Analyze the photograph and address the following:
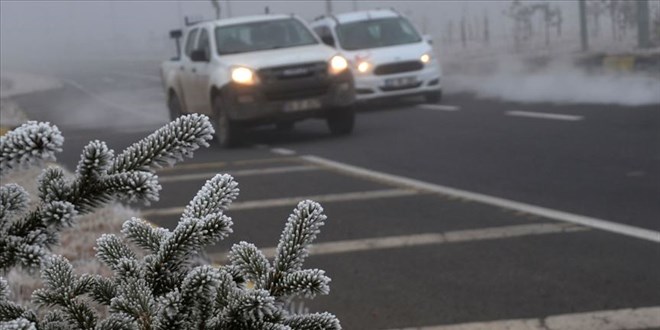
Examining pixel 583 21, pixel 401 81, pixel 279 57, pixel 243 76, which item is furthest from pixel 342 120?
pixel 583 21

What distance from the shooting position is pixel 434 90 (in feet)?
73.8

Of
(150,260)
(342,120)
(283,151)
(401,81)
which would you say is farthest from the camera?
(401,81)

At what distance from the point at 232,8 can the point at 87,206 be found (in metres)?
53.7

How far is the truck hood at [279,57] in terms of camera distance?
16.5 m

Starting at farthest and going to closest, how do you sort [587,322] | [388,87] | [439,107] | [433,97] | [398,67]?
[433,97] < [398,67] < [388,87] < [439,107] < [587,322]

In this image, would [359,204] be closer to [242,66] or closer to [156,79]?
[242,66]

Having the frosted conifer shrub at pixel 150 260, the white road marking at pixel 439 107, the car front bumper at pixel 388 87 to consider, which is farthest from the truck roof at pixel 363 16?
the frosted conifer shrub at pixel 150 260

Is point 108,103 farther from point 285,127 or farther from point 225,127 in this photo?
point 225,127

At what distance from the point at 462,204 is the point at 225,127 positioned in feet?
23.6

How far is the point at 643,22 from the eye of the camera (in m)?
24.9

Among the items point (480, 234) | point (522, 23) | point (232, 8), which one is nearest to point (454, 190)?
point (480, 234)

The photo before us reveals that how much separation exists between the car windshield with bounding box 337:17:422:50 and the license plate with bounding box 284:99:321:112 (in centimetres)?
625

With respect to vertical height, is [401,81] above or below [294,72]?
below

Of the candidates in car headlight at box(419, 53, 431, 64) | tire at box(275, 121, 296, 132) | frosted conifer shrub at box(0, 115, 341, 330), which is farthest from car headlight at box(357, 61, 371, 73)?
frosted conifer shrub at box(0, 115, 341, 330)
